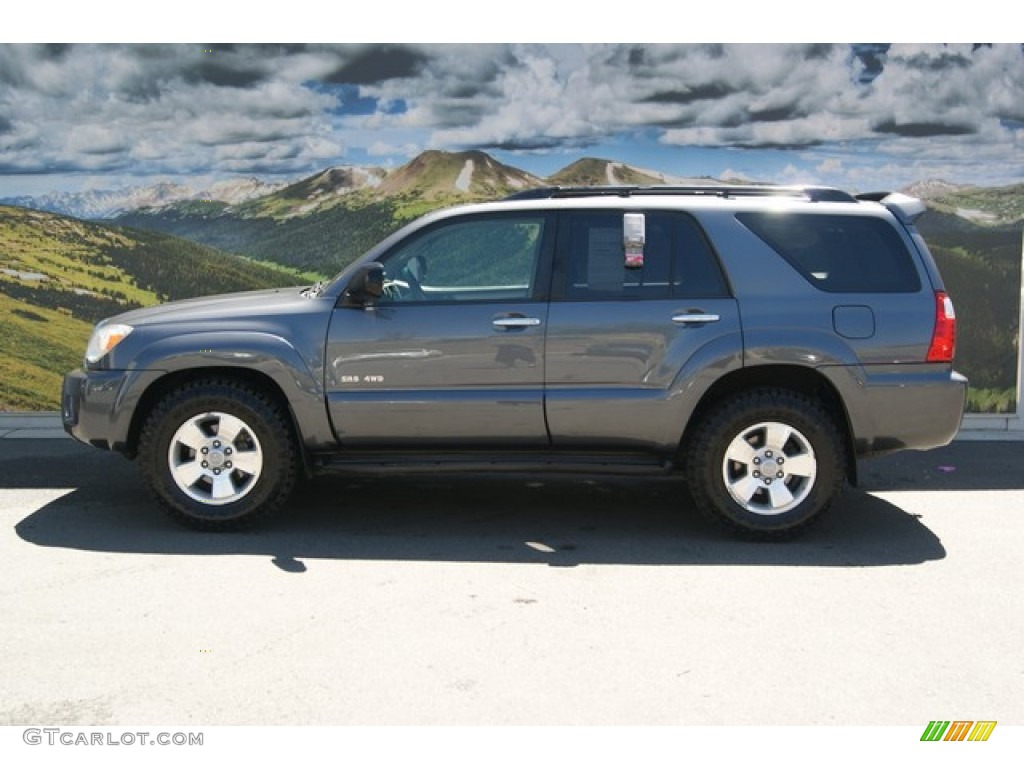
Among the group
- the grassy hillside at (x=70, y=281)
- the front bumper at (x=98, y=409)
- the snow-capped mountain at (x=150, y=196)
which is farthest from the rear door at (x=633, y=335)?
the grassy hillside at (x=70, y=281)

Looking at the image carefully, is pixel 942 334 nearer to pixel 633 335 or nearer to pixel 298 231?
pixel 633 335

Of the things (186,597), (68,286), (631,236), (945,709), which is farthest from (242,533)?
(68,286)

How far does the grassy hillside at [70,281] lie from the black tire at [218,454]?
3.74 m

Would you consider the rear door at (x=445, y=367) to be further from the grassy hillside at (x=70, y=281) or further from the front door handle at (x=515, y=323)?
the grassy hillside at (x=70, y=281)

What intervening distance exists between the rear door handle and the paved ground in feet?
3.72

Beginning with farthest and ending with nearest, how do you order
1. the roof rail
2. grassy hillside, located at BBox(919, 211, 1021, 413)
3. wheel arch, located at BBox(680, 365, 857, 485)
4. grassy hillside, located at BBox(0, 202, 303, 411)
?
grassy hillside, located at BBox(0, 202, 303, 411) < grassy hillside, located at BBox(919, 211, 1021, 413) < the roof rail < wheel arch, located at BBox(680, 365, 857, 485)

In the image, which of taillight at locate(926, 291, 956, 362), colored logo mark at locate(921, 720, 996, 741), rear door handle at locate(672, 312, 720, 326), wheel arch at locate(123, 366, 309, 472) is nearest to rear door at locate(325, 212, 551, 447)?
wheel arch at locate(123, 366, 309, 472)

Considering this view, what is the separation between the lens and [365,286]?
20.8 ft

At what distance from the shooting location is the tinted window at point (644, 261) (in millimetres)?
6398

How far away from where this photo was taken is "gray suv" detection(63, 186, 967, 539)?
20.7 feet

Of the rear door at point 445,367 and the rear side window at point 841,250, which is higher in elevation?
the rear side window at point 841,250

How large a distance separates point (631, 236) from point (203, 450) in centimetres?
247

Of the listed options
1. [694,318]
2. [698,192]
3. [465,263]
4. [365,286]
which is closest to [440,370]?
[365,286]

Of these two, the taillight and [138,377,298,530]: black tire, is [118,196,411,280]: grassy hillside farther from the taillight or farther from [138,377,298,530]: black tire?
the taillight
